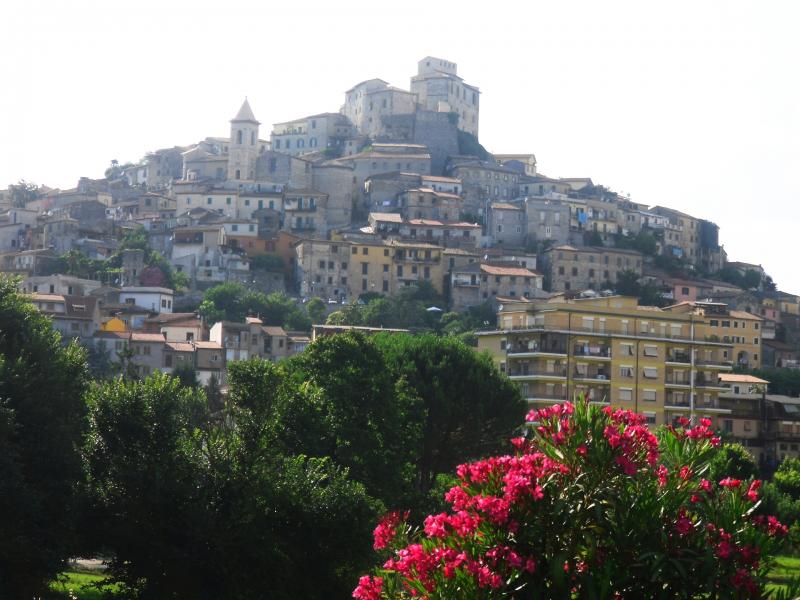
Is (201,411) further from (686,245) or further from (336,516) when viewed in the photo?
(686,245)

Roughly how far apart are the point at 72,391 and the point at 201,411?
32.8 meters

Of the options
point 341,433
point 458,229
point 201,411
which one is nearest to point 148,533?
point 341,433

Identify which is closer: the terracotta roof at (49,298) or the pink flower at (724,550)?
the pink flower at (724,550)

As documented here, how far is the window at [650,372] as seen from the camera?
73812 millimetres

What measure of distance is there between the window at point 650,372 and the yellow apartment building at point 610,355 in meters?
0.05

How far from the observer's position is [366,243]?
113 metres

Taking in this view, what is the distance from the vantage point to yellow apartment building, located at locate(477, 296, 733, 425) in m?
71.8

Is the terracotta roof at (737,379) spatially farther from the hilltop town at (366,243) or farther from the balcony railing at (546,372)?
the balcony railing at (546,372)

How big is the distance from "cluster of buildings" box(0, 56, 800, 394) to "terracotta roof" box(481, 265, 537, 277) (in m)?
0.21

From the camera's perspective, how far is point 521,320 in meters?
73.9

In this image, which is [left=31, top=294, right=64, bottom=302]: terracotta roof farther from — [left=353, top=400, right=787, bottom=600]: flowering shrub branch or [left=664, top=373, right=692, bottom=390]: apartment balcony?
[left=353, top=400, right=787, bottom=600]: flowering shrub branch

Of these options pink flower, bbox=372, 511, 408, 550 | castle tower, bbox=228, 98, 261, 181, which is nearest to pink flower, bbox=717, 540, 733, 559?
pink flower, bbox=372, 511, 408, 550

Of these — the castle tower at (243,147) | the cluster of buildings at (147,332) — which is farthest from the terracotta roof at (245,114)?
the cluster of buildings at (147,332)

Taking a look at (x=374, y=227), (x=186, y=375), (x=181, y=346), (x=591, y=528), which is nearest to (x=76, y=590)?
(x=591, y=528)
